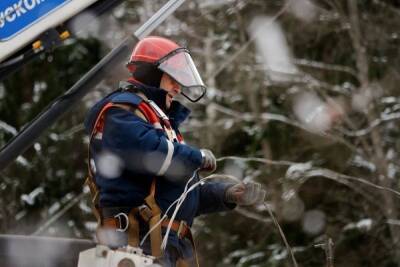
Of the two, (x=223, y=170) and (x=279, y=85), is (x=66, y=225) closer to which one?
(x=223, y=170)

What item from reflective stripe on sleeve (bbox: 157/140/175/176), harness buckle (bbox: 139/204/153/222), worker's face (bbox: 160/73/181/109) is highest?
worker's face (bbox: 160/73/181/109)

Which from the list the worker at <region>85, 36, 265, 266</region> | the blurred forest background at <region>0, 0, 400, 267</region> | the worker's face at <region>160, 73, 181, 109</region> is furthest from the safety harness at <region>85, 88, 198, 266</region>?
the blurred forest background at <region>0, 0, 400, 267</region>

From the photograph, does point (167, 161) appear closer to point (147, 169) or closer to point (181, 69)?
point (147, 169)

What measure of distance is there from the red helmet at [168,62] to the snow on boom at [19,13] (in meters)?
0.76

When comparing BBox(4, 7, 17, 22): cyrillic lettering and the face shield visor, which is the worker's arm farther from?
BBox(4, 7, 17, 22): cyrillic lettering

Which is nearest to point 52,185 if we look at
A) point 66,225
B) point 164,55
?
point 66,225

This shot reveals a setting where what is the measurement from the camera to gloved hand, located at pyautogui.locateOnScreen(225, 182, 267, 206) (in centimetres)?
448

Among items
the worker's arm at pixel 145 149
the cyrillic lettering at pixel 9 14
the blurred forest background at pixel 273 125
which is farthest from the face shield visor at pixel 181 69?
the blurred forest background at pixel 273 125

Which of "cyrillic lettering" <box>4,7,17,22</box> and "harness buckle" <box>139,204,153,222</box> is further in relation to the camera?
"harness buckle" <box>139,204,153,222</box>

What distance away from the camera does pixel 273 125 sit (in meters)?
13.0

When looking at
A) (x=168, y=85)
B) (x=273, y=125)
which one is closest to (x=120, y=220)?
(x=168, y=85)

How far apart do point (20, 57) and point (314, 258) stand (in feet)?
21.3

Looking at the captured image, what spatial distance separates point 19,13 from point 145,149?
831 millimetres

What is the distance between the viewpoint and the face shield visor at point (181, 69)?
4.84 meters
